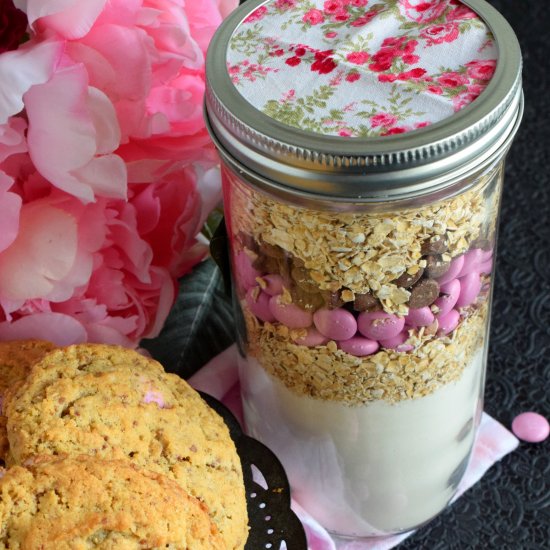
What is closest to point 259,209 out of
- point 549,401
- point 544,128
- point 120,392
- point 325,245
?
point 325,245

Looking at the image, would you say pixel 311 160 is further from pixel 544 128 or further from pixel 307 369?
pixel 544 128

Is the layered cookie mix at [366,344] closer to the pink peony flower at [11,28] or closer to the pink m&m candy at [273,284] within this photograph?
the pink m&m candy at [273,284]

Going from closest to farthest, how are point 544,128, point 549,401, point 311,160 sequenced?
1. point 311,160
2. point 549,401
3. point 544,128

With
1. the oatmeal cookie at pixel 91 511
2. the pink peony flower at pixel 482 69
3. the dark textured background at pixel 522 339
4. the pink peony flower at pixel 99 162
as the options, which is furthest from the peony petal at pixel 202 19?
the dark textured background at pixel 522 339

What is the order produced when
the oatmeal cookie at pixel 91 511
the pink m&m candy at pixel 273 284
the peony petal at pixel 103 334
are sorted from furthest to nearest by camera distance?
the peony petal at pixel 103 334
the pink m&m candy at pixel 273 284
the oatmeal cookie at pixel 91 511

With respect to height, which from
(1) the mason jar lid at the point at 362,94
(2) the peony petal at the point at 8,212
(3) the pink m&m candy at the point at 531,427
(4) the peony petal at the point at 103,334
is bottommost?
(3) the pink m&m candy at the point at 531,427

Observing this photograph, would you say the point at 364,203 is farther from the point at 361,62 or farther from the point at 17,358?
the point at 17,358

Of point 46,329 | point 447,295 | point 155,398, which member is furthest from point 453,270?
point 46,329
